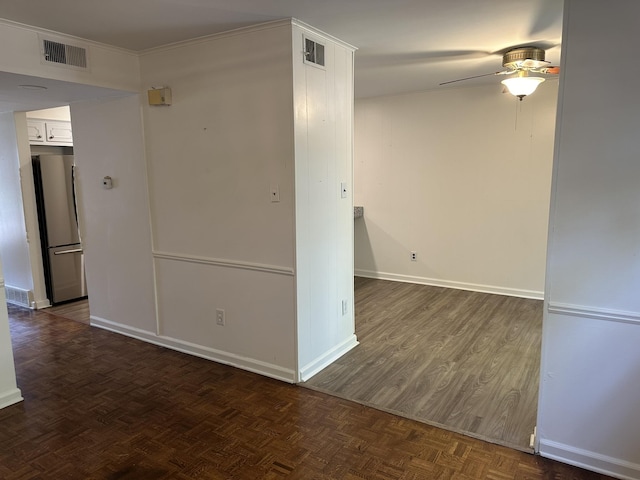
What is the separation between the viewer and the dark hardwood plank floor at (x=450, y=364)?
8.54 ft

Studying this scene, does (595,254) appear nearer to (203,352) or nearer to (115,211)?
(203,352)

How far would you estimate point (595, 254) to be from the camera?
198cm

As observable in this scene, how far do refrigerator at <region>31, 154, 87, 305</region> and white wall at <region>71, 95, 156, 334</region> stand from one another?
102cm

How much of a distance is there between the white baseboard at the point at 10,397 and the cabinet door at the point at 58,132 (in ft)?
10.9

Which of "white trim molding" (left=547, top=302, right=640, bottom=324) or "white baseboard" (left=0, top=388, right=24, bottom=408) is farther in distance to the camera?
"white baseboard" (left=0, top=388, right=24, bottom=408)

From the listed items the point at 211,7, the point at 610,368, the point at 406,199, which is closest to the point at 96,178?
the point at 211,7

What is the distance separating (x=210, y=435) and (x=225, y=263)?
1221 millimetres

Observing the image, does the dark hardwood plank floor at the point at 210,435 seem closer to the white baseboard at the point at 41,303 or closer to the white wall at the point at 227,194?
the white wall at the point at 227,194

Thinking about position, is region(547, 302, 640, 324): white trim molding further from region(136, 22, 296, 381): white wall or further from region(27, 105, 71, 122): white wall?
region(27, 105, 71, 122): white wall

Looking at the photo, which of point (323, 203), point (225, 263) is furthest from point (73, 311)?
point (323, 203)

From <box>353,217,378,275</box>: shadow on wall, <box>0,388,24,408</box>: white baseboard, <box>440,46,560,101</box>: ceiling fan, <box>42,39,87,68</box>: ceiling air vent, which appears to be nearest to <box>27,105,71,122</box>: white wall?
<box>42,39,87,68</box>: ceiling air vent

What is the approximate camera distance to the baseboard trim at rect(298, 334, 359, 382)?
3.06 m

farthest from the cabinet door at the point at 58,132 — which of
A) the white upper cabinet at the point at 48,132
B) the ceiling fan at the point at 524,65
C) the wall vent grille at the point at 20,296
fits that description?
the ceiling fan at the point at 524,65

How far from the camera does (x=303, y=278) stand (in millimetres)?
2982
